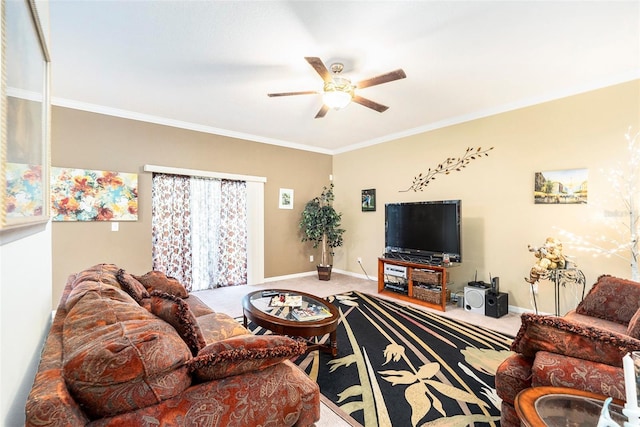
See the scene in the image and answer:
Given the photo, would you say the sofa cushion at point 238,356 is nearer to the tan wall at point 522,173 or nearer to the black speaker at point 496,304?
the black speaker at point 496,304

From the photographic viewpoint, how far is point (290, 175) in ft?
18.8

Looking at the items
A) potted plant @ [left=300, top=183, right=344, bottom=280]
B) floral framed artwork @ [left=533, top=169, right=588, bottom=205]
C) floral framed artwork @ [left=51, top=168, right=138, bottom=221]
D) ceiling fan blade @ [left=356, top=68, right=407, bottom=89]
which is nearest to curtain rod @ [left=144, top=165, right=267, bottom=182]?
floral framed artwork @ [left=51, top=168, right=138, bottom=221]

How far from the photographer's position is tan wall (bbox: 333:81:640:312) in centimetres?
311

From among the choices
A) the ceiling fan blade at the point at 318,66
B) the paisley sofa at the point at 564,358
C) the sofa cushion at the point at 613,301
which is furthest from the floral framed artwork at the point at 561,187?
the ceiling fan blade at the point at 318,66

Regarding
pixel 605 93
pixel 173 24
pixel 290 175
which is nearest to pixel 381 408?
pixel 173 24

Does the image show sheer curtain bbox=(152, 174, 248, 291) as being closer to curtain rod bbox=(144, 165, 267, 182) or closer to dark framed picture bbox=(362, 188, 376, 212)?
curtain rod bbox=(144, 165, 267, 182)

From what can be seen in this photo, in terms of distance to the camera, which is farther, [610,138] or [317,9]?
[610,138]

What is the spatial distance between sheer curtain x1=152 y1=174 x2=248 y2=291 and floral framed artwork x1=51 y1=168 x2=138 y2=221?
0.37m

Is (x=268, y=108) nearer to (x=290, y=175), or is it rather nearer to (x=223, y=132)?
(x=223, y=132)

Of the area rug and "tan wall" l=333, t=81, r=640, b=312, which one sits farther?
"tan wall" l=333, t=81, r=640, b=312

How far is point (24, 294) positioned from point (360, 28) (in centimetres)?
253

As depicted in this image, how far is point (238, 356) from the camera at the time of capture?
1.12 metres

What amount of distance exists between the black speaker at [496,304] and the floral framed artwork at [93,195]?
4876mm

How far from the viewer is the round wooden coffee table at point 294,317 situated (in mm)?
2213
